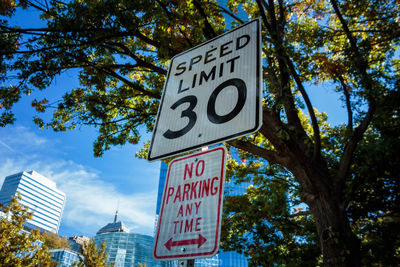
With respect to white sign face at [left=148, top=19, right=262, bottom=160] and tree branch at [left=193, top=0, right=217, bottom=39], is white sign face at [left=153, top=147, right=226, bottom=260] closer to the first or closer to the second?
white sign face at [left=148, top=19, right=262, bottom=160]

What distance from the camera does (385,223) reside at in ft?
27.3

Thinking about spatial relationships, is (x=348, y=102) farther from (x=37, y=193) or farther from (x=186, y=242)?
(x=37, y=193)

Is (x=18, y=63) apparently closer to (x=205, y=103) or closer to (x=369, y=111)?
(x=205, y=103)

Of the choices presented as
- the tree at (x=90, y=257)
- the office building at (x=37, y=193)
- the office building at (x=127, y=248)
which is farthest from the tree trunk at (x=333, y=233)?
the office building at (x=37, y=193)

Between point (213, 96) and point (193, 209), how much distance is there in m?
0.76

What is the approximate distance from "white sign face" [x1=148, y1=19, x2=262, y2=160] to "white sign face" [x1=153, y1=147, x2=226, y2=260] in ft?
0.46

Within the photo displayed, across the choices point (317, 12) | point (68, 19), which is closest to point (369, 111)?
point (317, 12)

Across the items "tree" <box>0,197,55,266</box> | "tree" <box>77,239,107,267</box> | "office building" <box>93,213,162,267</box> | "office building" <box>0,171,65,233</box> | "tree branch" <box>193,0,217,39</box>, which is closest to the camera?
"tree branch" <box>193,0,217,39</box>

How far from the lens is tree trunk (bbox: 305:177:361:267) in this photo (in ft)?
15.5

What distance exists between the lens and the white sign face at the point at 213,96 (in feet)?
4.98

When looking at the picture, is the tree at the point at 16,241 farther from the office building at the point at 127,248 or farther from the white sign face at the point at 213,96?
the office building at the point at 127,248

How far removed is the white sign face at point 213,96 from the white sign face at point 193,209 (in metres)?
0.14

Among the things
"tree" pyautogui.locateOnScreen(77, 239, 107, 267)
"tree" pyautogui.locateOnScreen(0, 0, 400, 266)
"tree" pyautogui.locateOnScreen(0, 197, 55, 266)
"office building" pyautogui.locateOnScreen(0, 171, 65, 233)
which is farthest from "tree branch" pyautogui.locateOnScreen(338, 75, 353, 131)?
"office building" pyautogui.locateOnScreen(0, 171, 65, 233)

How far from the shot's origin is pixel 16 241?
13094 mm
